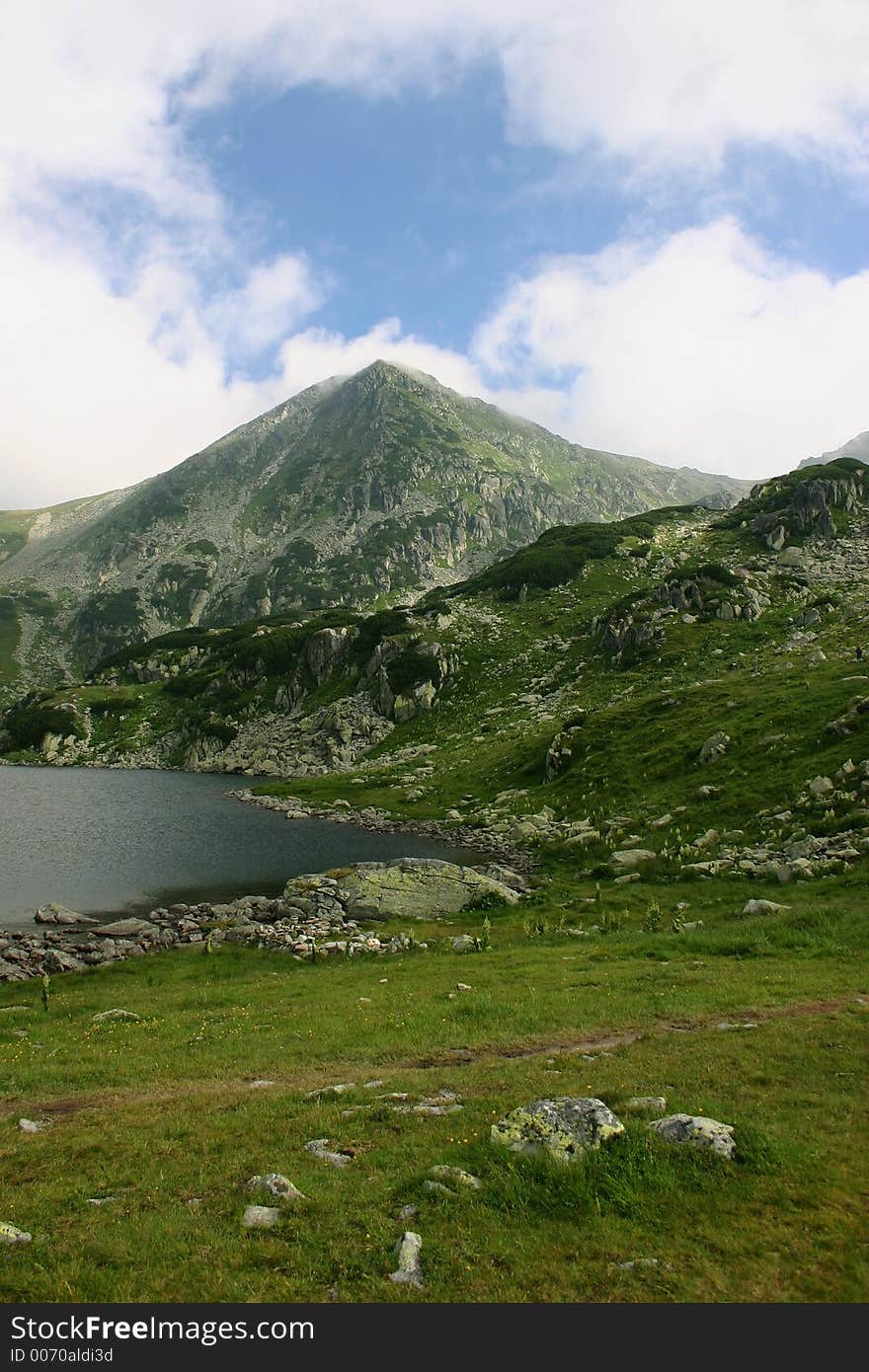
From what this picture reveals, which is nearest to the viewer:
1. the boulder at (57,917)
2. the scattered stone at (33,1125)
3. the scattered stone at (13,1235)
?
the scattered stone at (13,1235)

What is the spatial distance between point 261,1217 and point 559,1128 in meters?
4.56

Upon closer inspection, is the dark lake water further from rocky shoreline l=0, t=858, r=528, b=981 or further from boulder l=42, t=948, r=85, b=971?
boulder l=42, t=948, r=85, b=971

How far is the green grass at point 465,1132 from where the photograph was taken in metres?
7.67

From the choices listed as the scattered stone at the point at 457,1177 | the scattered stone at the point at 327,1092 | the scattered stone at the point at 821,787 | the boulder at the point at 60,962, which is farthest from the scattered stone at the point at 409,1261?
the scattered stone at the point at 821,787

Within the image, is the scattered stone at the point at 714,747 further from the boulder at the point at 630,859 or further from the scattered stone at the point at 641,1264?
the scattered stone at the point at 641,1264

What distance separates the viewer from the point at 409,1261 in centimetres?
774

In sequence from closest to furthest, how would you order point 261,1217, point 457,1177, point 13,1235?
point 13,1235 < point 261,1217 < point 457,1177

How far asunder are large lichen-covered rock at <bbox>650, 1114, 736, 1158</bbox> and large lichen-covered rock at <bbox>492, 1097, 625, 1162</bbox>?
25.7 inches

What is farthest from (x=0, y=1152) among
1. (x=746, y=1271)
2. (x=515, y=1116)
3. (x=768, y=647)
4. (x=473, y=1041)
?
→ (x=768, y=647)

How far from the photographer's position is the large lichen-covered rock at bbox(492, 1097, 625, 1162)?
1003 cm

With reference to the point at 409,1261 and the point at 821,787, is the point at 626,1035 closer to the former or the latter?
the point at 409,1261

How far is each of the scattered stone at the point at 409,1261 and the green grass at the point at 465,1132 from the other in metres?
0.15

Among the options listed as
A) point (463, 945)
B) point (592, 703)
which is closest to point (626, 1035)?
point (463, 945)

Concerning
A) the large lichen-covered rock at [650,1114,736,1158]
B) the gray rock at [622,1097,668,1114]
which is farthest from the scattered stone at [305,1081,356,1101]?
the large lichen-covered rock at [650,1114,736,1158]
